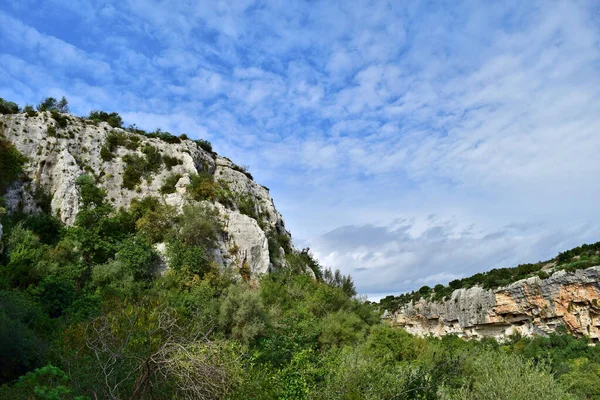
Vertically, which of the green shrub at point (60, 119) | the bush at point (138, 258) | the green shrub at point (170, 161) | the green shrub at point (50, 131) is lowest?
the bush at point (138, 258)

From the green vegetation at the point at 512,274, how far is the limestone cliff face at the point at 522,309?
1692mm

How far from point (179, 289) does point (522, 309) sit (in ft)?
148

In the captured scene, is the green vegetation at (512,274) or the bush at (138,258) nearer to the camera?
the bush at (138,258)

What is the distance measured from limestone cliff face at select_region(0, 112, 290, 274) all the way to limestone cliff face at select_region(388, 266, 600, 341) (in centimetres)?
3480

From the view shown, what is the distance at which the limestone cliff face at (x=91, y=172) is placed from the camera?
27906mm

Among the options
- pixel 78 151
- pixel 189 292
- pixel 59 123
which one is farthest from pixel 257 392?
pixel 59 123

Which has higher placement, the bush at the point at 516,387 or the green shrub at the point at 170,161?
the green shrub at the point at 170,161

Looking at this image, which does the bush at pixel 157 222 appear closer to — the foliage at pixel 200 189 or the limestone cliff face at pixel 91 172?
the limestone cliff face at pixel 91 172

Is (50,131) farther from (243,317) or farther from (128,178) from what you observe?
(243,317)

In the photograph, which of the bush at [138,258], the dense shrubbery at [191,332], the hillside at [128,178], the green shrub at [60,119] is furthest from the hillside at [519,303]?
the green shrub at [60,119]

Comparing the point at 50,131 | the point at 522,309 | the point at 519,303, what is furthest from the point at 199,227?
the point at 522,309

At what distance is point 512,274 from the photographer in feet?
191

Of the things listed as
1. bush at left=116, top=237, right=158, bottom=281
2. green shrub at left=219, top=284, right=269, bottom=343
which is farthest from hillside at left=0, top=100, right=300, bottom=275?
green shrub at left=219, top=284, right=269, bottom=343

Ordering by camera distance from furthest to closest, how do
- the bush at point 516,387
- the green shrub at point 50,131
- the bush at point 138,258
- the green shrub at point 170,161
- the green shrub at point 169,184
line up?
the green shrub at point 170,161
the green shrub at point 169,184
the green shrub at point 50,131
the bush at point 138,258
the bush at point 516,387
